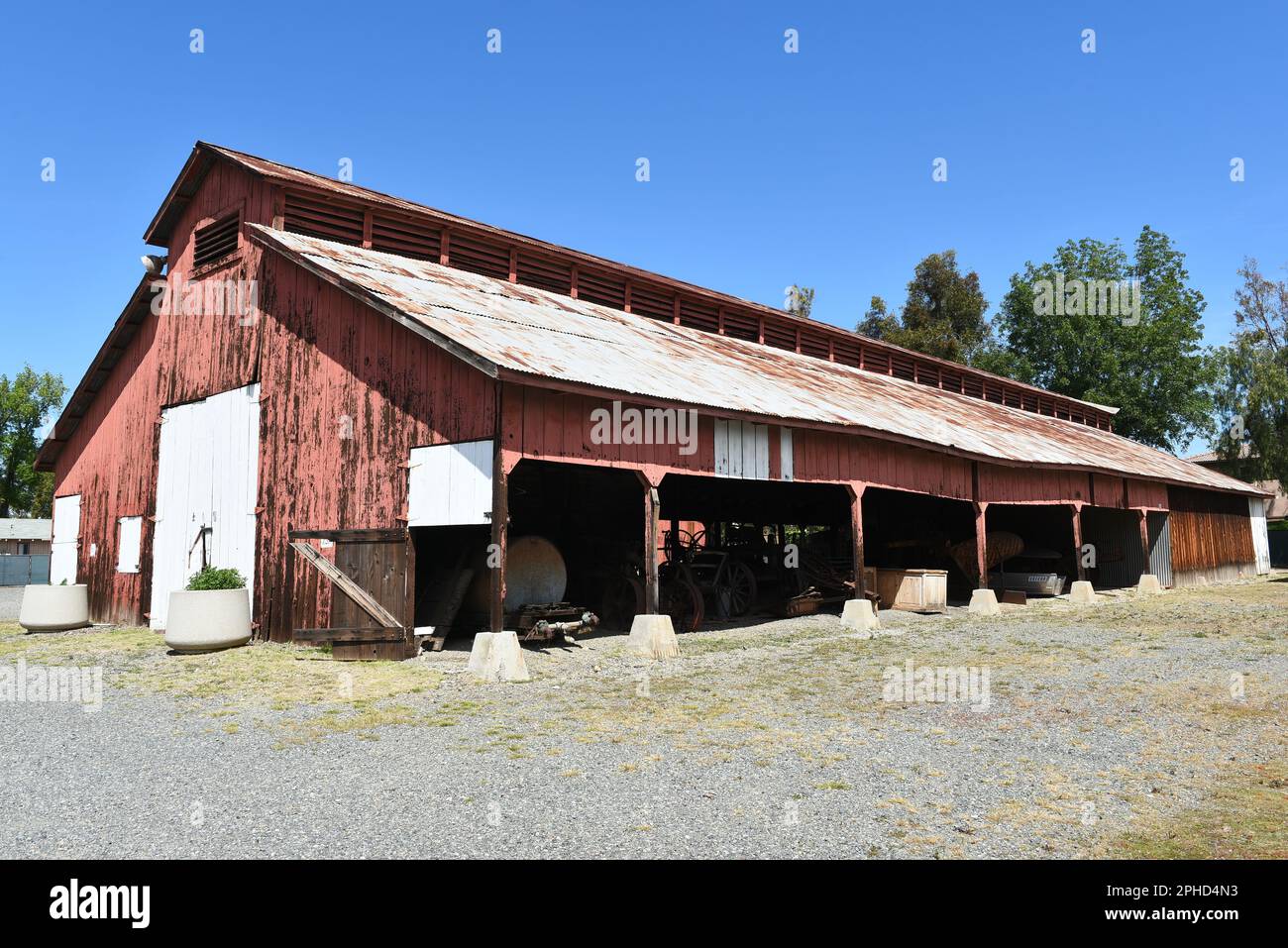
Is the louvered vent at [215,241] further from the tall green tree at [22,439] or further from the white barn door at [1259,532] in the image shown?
the tall green tree at [22,439]

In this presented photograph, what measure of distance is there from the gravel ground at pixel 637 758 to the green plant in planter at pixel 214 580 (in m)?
2.13

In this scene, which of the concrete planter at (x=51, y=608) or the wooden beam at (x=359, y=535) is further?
the concrete planter at (x=51, y=608)

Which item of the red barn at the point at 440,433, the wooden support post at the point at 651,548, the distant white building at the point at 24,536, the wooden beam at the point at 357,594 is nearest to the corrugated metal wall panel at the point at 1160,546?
the red barn at the point at 440,433

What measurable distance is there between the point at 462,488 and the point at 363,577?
93.0 inches

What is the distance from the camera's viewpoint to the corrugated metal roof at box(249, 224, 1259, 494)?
45.1 feet

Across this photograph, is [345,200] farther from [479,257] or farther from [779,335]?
[779,335]

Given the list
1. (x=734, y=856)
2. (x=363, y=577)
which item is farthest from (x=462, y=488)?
(x=734, y=856)

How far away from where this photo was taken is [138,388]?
68.1ft

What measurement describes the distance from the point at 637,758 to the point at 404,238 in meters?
15.3

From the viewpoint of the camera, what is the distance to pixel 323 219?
17984 mm

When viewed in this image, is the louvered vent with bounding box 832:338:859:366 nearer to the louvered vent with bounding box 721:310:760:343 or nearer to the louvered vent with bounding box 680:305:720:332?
the louvered vent with bounding box 721:310:760:343

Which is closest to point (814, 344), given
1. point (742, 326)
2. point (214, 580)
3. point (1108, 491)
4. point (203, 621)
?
point (742, 326)

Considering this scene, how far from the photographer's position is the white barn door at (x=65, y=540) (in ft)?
73.8
